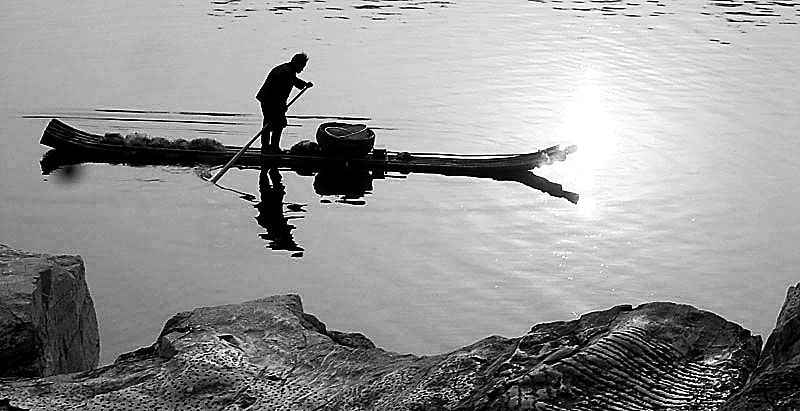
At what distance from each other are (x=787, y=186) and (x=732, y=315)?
4.63 m

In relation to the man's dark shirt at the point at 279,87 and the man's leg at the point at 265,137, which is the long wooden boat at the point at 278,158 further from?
the man's dark shirt at the point at 279,87

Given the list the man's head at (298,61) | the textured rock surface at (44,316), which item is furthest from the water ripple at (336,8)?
the textured rock surface at (44,316)

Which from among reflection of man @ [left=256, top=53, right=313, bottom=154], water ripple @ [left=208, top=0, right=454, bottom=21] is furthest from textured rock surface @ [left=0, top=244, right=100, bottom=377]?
water ripple @ [left=208, top=0, right=454, bottom=21]

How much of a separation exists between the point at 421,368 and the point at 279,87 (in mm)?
11046

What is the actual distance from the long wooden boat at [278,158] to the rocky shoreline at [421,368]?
8.90 metres

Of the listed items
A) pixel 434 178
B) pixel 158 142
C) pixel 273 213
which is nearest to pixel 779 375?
pixel 273 213

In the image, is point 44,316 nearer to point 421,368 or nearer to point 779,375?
point 421,368

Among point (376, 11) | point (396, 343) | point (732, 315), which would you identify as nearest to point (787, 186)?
point (732, 315)

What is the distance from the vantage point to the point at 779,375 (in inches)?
123

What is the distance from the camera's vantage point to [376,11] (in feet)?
92.3

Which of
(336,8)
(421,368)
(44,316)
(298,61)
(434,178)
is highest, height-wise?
(421,368)

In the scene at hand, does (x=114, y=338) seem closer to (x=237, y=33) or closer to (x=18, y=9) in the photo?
(x=237, y=33)

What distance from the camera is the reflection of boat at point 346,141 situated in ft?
46.7

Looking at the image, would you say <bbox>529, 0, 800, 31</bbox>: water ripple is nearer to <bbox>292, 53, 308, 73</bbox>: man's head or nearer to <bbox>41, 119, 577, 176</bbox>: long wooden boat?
<bbox>41, 119, 577, 176</bbox>: long wooden boat
